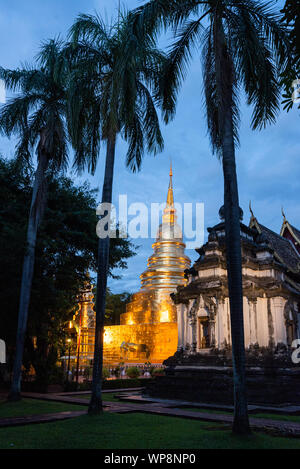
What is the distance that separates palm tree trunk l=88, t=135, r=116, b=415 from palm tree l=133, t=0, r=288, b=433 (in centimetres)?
333

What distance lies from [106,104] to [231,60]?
152 inches

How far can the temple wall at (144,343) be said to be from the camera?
3903 cm

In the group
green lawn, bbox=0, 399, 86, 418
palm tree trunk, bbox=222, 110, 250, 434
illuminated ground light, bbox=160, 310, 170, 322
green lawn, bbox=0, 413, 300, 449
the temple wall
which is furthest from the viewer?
illuminated ground light, bbox=160, 310, 170, 322

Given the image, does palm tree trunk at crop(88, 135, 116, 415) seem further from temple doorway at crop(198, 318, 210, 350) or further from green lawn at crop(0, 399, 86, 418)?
temple doorway at crop(198, 318, 210, 350)

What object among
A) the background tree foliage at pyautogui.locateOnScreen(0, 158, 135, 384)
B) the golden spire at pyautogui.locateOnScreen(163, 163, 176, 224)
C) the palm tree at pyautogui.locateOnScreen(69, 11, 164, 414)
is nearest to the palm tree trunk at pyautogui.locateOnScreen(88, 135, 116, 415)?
the palm tree at pyautogui.locateOnScreen(69, 11, 164, 414)

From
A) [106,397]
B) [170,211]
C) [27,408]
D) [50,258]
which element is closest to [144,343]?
[170,211]

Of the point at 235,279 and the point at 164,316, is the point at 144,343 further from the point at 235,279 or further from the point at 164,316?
the point at 235,279

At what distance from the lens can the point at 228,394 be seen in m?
16.8

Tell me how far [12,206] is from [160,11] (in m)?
11.8

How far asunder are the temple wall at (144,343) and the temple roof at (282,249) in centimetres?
1737

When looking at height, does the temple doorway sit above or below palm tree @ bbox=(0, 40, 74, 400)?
below

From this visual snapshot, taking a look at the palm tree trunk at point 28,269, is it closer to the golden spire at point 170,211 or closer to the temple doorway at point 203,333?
the temple doorway at point 203,333

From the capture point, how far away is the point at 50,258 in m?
19.1

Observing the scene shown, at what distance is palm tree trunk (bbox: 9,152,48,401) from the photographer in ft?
47.0
